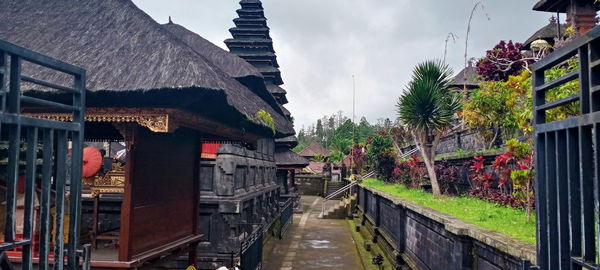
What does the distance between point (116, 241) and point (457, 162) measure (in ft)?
33.8

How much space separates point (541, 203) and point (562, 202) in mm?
296

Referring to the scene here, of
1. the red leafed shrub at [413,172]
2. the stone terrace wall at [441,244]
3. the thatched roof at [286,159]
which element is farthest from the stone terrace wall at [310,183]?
the stone terrace wall at [441,244]

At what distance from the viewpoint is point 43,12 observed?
6.73 metres

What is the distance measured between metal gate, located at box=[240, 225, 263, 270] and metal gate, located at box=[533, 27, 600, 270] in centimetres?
661

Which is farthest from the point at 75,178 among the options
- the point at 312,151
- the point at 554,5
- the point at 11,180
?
the point at 312,151

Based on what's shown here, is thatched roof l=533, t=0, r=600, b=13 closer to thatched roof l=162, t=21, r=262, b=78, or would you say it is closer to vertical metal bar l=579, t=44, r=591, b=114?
thatched roof l=162, t=21, r=262, b=78

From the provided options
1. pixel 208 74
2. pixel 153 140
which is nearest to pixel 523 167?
pixel 208 74

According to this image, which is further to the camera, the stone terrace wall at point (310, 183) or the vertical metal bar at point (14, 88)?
the stone terrace wall at point (310, 183)

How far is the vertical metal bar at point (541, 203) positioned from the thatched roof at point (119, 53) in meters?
3.80

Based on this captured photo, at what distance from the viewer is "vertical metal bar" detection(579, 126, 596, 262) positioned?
2400 mm

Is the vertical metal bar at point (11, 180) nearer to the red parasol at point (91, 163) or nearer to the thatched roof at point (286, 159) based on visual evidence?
the red parasol at point (91, 163)

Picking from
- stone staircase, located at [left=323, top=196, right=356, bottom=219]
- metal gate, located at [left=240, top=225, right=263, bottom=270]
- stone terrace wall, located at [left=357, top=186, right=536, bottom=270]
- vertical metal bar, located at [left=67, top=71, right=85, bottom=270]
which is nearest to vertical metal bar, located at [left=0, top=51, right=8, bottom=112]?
vertical metal bar, located at [left=67, top=71, right=85, bottom=270]

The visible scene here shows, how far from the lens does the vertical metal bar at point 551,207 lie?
2811 millimetres

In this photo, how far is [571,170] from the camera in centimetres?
258
